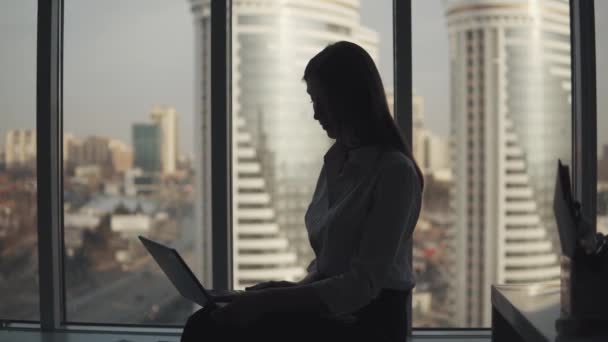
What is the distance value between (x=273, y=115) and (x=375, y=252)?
1811 mm

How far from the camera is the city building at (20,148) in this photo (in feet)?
9.63

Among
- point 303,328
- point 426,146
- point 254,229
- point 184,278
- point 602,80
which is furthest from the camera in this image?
point 254,229

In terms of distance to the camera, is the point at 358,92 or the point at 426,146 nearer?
the point at 358,92

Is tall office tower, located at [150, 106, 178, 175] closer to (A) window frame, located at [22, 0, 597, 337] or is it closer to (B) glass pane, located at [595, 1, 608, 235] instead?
(A) window frame, located at [22, 0, 597, 337]

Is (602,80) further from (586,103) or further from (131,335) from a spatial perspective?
(131,335)

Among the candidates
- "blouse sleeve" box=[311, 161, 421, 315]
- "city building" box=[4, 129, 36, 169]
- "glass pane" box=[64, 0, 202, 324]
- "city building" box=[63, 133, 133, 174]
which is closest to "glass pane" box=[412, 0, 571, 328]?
"glass pane" box=[64, 0, 202, 324]

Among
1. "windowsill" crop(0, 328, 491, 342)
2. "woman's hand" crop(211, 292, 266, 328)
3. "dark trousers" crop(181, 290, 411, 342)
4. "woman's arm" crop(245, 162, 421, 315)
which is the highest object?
"woman's arm" crop(245, 162, 421, 315)

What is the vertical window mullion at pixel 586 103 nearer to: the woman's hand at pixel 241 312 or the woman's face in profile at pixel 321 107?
the woman's face in profile at pixel 321 107

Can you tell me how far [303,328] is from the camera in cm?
117

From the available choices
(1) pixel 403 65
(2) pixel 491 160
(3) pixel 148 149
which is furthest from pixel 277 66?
(2) pixel 491 160

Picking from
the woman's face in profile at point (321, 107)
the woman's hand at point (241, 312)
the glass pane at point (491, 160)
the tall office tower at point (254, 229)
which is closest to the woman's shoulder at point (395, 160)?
the woman's face in profile at point (321, 107)

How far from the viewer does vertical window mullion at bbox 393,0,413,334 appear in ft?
9.00

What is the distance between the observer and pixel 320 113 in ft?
4.54

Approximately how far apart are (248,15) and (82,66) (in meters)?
0.88
